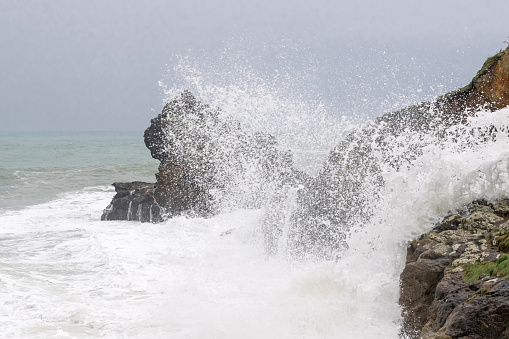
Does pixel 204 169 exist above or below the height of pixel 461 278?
above

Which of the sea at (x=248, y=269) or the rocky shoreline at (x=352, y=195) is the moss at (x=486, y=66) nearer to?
the rocky shoreline at (x=352, y=195)

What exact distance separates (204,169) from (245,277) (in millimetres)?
5659

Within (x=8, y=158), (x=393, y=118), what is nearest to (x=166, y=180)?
(x=393, y=118)

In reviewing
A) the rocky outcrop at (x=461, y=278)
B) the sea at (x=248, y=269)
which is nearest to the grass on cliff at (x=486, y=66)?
the sea at (x=248, y=269)

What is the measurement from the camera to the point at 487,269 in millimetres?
4109

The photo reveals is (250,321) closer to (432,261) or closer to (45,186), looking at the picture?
(432,261)

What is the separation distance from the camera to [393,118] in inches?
405

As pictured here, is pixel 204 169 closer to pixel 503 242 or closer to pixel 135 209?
pixel 135 209

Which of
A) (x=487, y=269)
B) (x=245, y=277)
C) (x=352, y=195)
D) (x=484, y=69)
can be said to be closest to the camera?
(x=487, y=269)

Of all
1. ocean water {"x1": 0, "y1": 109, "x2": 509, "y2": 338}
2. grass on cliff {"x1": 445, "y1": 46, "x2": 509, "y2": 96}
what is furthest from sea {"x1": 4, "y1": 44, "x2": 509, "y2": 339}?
grass on cliff {"x1": 445, "y1": 46, "x2": 509, "y2": 96}

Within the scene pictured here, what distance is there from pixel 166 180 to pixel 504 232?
965cm

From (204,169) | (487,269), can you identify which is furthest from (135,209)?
(487,269)

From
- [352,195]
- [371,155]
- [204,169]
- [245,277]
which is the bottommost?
[245,277]

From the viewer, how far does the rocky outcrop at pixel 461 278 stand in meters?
3.58
